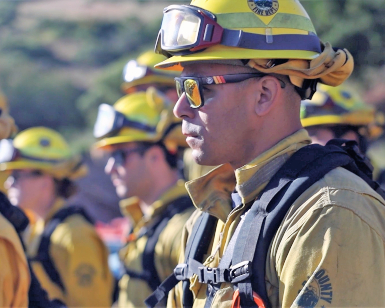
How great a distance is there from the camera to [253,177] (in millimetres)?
2723

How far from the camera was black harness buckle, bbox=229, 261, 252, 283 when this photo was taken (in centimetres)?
240

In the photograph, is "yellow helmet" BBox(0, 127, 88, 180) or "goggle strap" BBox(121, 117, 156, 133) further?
"yellow helmet" BBox(0, 127, 88, 180)

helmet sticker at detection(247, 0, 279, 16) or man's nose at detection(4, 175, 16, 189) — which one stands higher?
helmet sticker at detection(247, 0, 279, 16)

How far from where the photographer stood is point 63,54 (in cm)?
4753

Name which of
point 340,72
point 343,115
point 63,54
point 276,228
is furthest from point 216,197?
point 63,54

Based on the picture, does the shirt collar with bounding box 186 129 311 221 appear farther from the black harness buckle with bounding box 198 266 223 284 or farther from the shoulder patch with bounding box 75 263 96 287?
the shoulder patch with bounding box 75 263 96 287

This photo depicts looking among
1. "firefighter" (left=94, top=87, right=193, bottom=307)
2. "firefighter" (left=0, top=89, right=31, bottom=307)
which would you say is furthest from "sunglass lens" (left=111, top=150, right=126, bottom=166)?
"firefighter" (left=0, top=89, right=31, bottom=307)

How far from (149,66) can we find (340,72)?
4.74 metres

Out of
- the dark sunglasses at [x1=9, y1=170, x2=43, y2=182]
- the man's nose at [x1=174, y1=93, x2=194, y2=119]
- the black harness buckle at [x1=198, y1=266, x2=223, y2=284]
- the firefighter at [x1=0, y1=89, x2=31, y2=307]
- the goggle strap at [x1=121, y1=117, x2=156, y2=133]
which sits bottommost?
the dark sunglasses at [x1=9, y1=170, x2=43, y2=182]

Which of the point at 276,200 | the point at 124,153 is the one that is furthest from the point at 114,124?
the point at 276,200

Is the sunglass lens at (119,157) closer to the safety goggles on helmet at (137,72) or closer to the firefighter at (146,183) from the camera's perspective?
the firefighter at (146,183)

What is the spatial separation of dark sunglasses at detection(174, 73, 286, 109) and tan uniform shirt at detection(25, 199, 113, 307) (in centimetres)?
343

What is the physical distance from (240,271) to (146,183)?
3.31 metres

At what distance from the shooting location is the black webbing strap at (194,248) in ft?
9.68
